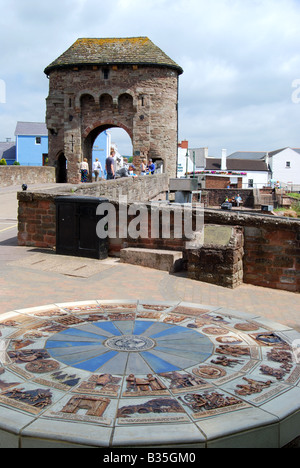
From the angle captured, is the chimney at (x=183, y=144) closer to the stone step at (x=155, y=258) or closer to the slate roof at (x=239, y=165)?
the slate roof at (x=239, y=165)

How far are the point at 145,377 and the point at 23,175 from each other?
24155mm

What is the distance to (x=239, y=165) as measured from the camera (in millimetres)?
70625

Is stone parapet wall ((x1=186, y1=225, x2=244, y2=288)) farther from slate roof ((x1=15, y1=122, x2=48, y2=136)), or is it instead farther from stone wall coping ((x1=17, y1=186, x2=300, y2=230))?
slate roof ((x1=15, y1=122, x2=48, y2=136))

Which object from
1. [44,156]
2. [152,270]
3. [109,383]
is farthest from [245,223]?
[44,156]

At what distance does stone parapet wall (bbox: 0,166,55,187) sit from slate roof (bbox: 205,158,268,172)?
4480cm

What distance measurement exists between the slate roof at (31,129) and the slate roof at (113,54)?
980 inches

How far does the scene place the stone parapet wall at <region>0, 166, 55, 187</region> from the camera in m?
25.4

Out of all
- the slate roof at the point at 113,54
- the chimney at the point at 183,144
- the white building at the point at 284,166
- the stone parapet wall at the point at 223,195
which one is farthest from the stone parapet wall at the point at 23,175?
the white building at the point at 284,166

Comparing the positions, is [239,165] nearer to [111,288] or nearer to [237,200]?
[237,200]

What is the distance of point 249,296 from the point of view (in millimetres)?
7883

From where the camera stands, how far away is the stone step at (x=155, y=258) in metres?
8.91
